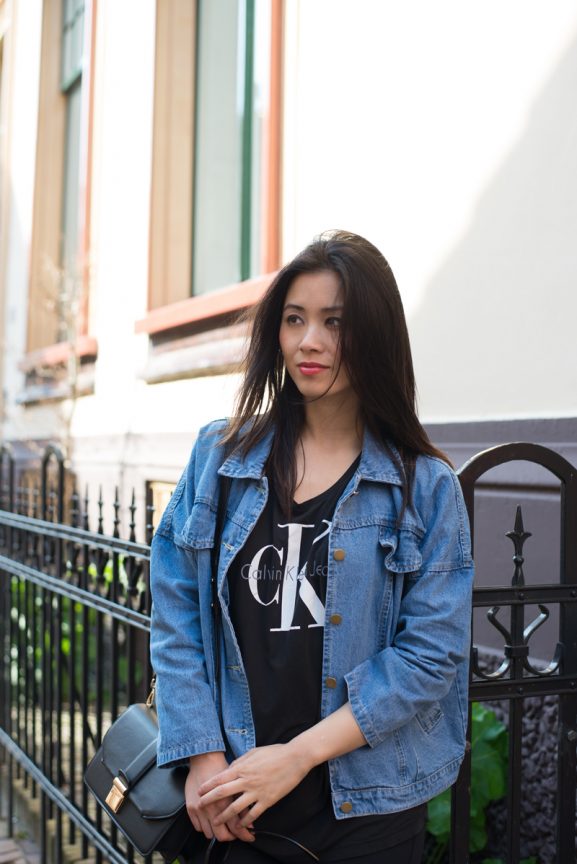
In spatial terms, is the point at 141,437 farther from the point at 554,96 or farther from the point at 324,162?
the point at 554,96

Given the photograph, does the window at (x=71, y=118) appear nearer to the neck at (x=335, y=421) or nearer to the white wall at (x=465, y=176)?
the white wall at (x=465, y=176)

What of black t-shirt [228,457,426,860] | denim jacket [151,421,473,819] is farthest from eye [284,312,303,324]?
black t-shirt [228,457,426,860]

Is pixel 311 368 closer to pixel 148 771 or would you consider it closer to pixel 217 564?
pixel 217 564

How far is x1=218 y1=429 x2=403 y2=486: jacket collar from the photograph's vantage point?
1832 mm

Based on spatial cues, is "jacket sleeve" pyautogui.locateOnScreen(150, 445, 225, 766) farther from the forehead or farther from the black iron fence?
the black iron fence

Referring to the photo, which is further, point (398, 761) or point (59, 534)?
point (59, 534)

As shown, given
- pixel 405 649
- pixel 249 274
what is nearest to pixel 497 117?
pixel 405 649

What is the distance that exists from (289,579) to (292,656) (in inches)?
5.7

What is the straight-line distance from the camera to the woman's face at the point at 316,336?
72.0 inches

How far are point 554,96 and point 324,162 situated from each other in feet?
4.67

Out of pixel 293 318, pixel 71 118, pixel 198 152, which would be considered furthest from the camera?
pixel 71 118

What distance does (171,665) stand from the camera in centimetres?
182

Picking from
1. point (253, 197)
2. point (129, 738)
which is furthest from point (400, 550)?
point (253, 197)

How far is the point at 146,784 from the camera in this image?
1905 millimetres
